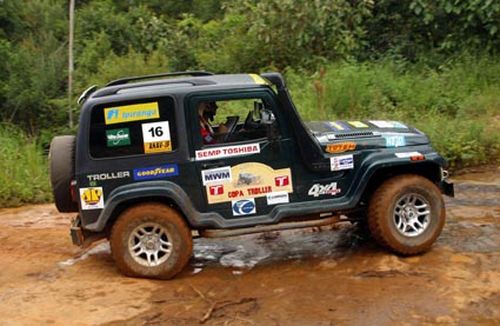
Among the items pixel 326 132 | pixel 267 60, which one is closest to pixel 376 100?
pixel 267 60

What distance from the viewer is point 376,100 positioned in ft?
36.8

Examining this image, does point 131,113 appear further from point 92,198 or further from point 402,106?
point 402,106

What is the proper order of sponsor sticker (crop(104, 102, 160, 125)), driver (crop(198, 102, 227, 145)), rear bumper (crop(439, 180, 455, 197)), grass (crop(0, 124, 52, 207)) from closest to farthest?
sponsor sticker (crop(104, 102, 160, 125)) → driver (crop(198, 102, 227, 145)) → rear bumper (crop(439, 180, 455, 197)) → grass (crop(0, 124, 52, 207))

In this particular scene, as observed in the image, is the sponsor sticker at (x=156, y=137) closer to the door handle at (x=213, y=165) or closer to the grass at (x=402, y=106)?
the door handle at (x=213, y=165)

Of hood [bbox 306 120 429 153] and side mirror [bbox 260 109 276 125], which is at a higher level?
side mirror [bbox 260 109 276 125]

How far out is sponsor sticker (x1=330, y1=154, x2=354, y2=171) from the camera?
6.27m

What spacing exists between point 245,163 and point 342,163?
3.03 ft

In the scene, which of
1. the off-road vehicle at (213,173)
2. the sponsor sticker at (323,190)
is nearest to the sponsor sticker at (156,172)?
the off-road vehicle at (213,173)

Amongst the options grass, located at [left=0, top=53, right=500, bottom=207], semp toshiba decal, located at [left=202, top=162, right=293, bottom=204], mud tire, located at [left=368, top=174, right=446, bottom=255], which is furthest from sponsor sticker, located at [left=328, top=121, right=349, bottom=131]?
grass, located at [left=0, top=53, right=500, bottom=207]

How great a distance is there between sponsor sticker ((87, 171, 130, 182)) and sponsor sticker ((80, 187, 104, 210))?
0.09 m

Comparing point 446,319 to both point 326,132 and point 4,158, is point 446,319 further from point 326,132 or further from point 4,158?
point 4,158

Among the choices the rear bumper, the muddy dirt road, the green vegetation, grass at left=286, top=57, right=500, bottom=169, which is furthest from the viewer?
the green vegetation

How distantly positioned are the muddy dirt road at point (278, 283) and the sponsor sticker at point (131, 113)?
150cm

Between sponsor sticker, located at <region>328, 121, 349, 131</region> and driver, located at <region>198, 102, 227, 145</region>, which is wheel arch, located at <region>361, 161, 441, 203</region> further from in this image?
driver, located at <region>198, 102, 227, 145</region>
